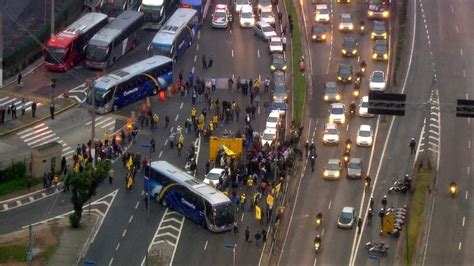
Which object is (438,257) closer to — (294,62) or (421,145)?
(421,145)

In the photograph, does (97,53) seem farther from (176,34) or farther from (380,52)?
(380,52)

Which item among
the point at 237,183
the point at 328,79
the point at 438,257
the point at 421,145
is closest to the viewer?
the point at 438,257

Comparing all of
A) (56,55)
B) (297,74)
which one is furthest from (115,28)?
(297,74)

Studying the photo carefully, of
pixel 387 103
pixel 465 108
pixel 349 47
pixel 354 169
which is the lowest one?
pixel 354 169

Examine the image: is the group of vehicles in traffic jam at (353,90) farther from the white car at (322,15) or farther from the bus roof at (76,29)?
the bus roof at (76,29)

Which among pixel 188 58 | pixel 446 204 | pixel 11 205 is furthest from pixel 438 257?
pixel 188 58

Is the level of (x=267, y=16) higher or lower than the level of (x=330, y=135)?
lower

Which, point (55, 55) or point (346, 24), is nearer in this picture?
point (55, 55)

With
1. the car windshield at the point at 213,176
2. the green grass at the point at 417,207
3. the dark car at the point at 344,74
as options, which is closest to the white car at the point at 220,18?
the dark car at the point at 344,74
